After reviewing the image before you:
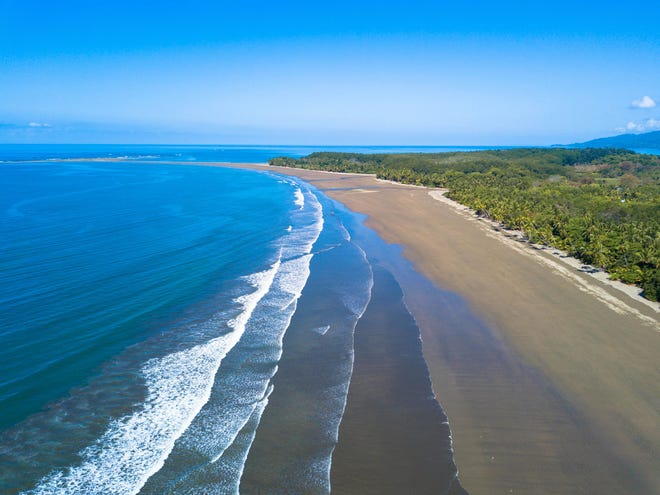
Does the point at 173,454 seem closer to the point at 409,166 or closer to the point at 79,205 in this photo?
the point at 79,205

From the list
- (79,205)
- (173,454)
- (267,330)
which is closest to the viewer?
(173,454)

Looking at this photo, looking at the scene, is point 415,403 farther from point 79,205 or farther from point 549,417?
point 79,205

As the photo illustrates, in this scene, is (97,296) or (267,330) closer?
(267,330)

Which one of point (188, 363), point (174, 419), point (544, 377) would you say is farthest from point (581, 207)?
point (174, 419)

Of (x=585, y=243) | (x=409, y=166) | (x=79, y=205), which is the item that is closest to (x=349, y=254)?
(x=585, y=243)

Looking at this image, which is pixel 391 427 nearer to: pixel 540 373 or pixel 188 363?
pixel 540 373

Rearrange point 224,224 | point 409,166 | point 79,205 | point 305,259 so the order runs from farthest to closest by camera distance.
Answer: point 409,166 < point 79,205 < point 224,224 < point 305,259

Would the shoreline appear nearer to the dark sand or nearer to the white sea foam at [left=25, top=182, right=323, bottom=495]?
the dark sand

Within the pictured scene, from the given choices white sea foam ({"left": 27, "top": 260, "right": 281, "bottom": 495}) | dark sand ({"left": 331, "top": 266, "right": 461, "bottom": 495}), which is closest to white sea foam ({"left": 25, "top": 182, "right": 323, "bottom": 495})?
white sea foam ({"left": 27, "top": 260, "right": 281, "bottom": 495})

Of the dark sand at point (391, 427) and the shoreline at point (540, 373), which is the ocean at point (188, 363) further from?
the shoreline at point (540, 373)
